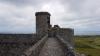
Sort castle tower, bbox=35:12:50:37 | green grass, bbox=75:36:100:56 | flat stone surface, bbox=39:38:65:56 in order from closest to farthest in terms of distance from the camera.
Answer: flat stone surface, bbox=39:38:65:56, castle tower, bbox=35:12:50:37, green grass, bbox=75:36:100:56

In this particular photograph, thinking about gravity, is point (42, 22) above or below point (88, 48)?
above

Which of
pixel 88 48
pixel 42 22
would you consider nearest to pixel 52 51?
pixel 42 22

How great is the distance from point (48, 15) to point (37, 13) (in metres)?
1.52

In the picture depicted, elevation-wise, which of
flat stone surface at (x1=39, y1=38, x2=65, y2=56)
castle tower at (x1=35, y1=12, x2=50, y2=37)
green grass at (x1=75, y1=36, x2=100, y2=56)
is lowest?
green grass at (x1=75, y1=36, x2=100, y2=56)

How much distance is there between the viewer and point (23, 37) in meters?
19.2

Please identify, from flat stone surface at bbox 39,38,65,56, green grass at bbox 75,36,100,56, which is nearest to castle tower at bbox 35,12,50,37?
flat stone surface at bbox 39,38,65,56

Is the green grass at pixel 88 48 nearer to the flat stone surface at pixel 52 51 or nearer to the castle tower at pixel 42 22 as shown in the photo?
the castle tower at pixel 42 22

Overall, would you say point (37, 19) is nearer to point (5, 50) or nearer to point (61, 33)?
point (61, 33)

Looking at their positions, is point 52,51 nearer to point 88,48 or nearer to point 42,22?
point 42,22

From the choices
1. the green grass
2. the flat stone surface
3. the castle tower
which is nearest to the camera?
the flat stone surface

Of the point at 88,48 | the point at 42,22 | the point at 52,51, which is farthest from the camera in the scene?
the point at 88,48

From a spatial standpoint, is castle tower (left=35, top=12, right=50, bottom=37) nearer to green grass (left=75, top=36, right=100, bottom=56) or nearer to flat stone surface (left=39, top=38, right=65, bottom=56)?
flat stone surface (left=39, top=38, right=65, bottom=56)

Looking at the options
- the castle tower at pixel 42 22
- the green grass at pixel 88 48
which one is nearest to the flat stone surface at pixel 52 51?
the castle tower at pixel 42 22

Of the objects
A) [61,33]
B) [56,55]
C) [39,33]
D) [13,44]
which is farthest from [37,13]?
[56,55]
